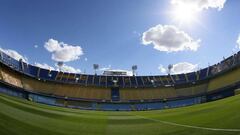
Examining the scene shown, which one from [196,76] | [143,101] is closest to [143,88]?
[143,101]

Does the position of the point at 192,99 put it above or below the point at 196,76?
below

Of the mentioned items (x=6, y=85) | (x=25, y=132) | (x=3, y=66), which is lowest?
(x=25, y=132)

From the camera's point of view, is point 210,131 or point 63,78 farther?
point 63,78

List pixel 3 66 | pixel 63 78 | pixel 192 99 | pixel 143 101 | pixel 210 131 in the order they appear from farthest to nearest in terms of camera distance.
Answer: pixel 63 78
pixel 143 101
pixel 192 99
pixel 3 66
pixel 210 131

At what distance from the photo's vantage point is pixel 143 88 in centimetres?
6862

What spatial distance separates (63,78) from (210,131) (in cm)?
6344

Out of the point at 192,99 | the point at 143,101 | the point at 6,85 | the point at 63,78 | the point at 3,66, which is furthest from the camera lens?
the point at 63,78

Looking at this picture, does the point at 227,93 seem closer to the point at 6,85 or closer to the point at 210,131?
the point at 6,85

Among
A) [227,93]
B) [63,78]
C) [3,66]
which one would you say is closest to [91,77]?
[63,78]

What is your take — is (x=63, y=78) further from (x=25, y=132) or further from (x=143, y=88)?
(x=25, y=132)

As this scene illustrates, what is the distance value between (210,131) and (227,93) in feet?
156

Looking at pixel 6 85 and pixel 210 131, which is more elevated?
pixel 6 85

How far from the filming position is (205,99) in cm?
5547

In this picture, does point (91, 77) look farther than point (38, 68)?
Yes
